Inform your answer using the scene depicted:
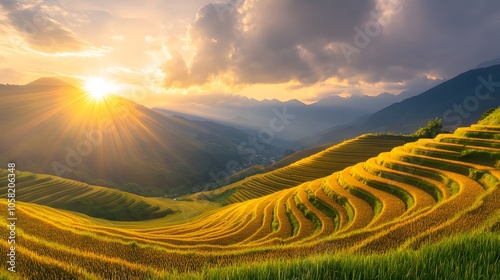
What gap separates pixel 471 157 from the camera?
23281 millimetres

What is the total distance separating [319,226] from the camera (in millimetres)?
20922

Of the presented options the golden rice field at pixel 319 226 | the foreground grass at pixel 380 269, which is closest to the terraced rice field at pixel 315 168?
the golden rice field at pixel 319 226

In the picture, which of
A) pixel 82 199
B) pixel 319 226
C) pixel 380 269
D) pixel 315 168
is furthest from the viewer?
pixel 315 168

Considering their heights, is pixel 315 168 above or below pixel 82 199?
above

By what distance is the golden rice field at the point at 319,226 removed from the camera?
612 centimetres

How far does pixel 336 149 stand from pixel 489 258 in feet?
285

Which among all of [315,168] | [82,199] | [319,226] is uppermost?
→ [319,226]

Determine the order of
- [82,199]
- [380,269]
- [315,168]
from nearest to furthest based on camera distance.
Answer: [380,269] → [82,199] → [315,168]

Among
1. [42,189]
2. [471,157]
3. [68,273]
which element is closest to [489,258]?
[68,273]

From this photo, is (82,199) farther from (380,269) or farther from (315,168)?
(380,269)

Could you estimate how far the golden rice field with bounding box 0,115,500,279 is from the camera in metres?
6.12

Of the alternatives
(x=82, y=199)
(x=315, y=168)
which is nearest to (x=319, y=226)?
(x=315, y=168)

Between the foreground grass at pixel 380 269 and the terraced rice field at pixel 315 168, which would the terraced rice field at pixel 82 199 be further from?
the foreground grass at pixel 380 269

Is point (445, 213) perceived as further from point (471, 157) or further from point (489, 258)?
point (471, 157)
